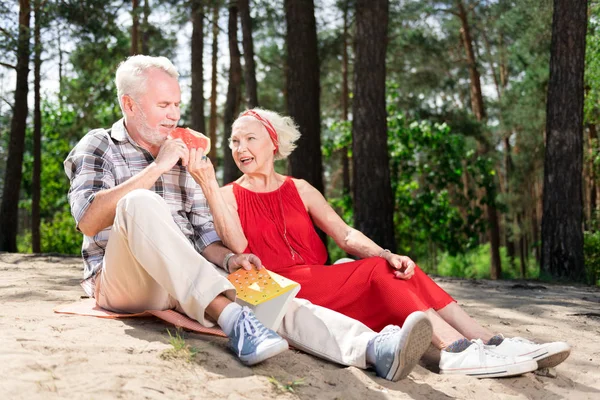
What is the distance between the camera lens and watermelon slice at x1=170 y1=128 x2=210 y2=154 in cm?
358

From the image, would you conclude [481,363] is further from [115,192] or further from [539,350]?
[115,192]

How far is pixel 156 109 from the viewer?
3.62 metres

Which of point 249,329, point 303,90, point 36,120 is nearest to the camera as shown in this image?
point 249,329

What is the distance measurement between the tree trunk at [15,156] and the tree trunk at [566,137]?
884 centimetres

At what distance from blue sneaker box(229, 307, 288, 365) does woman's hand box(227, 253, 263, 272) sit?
0.46 metres

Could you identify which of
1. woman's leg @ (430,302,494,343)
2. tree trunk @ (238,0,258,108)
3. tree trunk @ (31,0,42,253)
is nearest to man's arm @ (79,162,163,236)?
woman's leg @ (430,302,494,343)

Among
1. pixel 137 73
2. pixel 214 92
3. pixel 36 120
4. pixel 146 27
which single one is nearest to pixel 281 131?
pixel 137 73

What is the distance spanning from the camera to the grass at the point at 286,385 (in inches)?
112

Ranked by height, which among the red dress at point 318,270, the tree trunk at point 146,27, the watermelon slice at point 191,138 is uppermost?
the tree trunk at point 146,27

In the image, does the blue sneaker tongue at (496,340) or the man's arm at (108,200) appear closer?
the man's arm at (108,200)

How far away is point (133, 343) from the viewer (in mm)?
3070

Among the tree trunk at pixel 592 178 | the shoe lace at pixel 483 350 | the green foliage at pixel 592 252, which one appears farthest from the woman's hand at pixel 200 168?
the tree trunk at pixel 592 178

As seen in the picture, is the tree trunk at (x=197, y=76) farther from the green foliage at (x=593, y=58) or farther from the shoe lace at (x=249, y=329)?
the shoe lace at (x=249, y=329)

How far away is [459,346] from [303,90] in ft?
21.1
